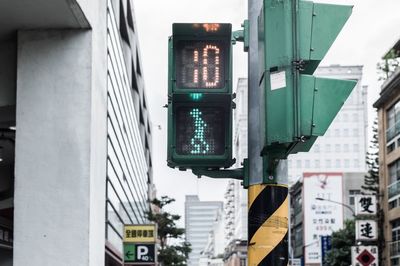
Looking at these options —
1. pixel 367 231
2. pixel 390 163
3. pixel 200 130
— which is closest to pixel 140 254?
pixel 367 231

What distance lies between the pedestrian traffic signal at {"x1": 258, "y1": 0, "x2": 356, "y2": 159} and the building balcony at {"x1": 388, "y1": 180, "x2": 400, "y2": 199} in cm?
4945

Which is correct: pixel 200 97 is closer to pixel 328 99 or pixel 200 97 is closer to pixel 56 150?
pixel 328 99

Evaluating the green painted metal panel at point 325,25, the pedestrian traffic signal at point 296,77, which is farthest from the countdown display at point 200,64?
the green painted metal panel at point 325,25

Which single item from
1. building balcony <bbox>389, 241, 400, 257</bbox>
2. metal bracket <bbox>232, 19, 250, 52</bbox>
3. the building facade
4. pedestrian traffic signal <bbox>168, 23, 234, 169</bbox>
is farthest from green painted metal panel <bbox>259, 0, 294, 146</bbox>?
building balcony <bbox>389, 241, 400, 257</bbox>

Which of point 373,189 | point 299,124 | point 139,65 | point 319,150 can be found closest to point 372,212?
point 139,65

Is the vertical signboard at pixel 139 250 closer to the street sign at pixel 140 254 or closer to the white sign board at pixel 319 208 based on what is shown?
the street sign at pixel 140 254

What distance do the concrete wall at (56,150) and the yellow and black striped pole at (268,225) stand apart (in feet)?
5.89

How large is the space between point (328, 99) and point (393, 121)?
172 ft

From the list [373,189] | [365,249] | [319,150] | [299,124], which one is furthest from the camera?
[319,150]

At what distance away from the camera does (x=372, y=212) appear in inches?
1347

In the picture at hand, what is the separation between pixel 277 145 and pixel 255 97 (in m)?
0.65

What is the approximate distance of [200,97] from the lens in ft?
17.4

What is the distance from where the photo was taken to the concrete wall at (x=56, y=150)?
6.72 meters

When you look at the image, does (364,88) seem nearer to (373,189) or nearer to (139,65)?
(373,189)
